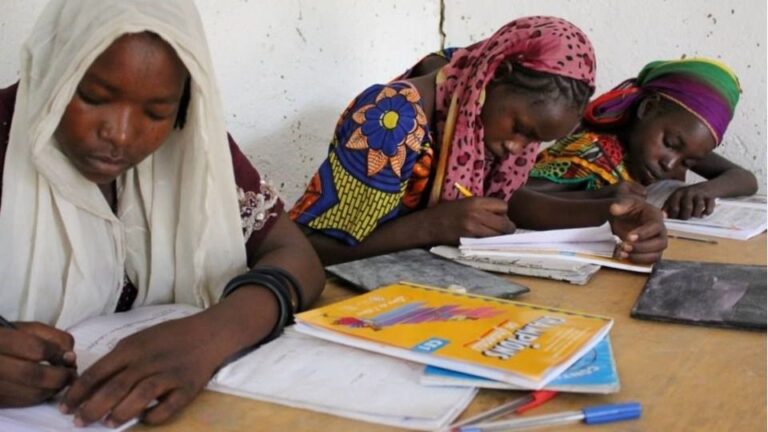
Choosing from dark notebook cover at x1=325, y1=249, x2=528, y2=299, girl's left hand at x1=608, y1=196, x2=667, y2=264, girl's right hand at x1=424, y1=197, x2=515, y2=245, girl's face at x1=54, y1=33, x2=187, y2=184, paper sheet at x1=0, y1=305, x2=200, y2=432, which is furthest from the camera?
girl's right hand at x1=424, y1=197, x2=515, y2=245

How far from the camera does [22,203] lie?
1068 mm

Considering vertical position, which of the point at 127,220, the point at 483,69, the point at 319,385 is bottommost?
the point at 319,385

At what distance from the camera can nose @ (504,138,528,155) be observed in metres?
1.69

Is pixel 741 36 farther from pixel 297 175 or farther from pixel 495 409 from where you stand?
pixel 495 409

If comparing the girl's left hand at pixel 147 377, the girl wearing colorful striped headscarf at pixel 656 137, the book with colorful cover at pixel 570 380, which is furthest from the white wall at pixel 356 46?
the book with colorful cover at pixel 570 380

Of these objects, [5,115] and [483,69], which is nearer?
[5,115]

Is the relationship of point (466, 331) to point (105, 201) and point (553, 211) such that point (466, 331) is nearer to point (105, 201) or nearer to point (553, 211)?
point (105, 201)

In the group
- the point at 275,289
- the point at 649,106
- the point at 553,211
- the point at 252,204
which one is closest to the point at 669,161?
the point at 649,106

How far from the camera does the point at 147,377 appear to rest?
82 cm

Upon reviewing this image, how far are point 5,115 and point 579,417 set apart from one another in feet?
2.70

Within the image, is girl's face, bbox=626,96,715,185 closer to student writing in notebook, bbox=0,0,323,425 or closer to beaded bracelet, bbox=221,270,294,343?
student writing in notebook, bbox=0,0,323,425

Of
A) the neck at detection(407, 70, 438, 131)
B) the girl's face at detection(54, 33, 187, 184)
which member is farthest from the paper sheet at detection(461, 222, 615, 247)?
the girl's face at detection(54, 33, 187, 184)

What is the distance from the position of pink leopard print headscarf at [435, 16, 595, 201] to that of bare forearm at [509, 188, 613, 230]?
0.17m

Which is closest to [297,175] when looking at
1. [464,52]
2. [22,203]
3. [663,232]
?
[464,52]
